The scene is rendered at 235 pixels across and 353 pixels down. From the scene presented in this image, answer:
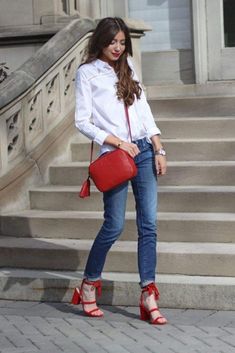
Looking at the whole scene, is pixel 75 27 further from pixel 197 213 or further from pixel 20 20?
pixel 197 213

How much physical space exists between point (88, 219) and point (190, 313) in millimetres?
1604

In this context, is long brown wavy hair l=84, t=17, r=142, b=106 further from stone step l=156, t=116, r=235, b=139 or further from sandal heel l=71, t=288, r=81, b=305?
stone step l=156, t=116, r=235, b=139

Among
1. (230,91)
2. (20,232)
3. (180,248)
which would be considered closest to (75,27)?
(230,91)

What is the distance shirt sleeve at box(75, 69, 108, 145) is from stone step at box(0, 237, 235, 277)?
1338 mm

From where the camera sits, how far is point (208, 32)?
37.7 ft

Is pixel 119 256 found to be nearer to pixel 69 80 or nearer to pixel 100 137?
pixel 100 137

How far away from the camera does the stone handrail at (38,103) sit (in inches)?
339

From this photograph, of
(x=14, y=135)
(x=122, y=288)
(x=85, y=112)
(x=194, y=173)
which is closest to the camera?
(x=85, y=112)

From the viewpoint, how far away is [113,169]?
6.30 meters

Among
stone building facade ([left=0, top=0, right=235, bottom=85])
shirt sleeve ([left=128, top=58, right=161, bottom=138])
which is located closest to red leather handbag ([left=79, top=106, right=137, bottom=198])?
shirt sleeve ([left=128, top=58, right=161, bottom=138])

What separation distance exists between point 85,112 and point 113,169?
436 millimetres

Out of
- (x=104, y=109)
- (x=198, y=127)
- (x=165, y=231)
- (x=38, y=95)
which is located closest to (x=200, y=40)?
(x=198, y=127)

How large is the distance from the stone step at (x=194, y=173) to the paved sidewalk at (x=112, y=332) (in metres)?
1.88

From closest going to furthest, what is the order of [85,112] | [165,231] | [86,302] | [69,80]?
[85,112]
[86,302]
[165,231]
[69,80]
